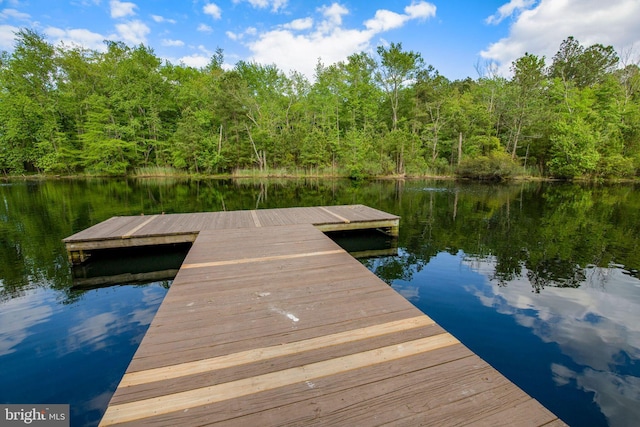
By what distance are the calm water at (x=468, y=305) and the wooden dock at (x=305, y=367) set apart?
111cm

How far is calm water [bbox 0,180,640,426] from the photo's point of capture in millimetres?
2676

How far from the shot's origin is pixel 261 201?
13102 mm

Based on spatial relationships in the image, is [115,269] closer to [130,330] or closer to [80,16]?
[130,330]

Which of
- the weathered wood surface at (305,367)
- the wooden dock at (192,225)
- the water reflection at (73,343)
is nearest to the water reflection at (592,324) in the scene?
the weathered wood surface at (305,367)

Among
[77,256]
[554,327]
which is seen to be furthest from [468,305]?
[77,256]

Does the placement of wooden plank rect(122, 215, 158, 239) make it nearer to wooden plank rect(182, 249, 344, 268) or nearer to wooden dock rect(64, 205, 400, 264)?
wooden dock rect(64, 205, 400, 264)

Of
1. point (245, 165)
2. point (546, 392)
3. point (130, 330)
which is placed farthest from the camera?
point (245, 165)

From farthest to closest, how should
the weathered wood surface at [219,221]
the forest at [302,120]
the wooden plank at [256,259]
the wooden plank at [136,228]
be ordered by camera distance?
the forest at [302,120] → the weathered wood surface at [219,221] → the wooden plank at [136,228] → the wooden plank at [256,259]

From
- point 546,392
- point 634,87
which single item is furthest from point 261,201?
point 634,87

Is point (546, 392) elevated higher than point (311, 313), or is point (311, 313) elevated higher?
point (311, 313)

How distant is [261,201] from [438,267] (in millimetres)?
9236

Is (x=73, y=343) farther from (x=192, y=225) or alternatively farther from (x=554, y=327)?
(x=554, y=327)

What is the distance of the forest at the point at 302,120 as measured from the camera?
23.9m

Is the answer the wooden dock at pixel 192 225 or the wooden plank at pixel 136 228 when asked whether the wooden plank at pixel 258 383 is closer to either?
the wooden dock at pixel 192 225
